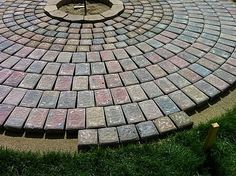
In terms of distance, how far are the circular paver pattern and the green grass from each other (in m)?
0.22

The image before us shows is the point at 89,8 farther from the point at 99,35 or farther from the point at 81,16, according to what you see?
the point at 99,35

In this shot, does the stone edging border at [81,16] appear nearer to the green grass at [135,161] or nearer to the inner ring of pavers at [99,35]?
the inner ring of pavers at [99,35]

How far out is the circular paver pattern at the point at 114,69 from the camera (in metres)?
3.78

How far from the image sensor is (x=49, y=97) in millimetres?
4098

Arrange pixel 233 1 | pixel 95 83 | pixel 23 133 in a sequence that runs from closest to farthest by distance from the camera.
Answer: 1. pixel 23 133
2. pixel 95 83
3. pixel 233 1

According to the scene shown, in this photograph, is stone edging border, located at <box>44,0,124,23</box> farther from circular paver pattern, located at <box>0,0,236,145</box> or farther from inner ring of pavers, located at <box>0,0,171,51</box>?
inner ring of pavers, located at <box>0,0,171,51</box>

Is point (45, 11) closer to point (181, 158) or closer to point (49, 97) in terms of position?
point (49, 97)

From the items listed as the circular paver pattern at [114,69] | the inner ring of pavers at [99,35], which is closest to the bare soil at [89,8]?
the circular paver pattern at [114,69]

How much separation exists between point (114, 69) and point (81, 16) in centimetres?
186

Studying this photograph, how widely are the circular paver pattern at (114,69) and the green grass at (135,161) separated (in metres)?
0.22

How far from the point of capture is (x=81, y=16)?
597cm

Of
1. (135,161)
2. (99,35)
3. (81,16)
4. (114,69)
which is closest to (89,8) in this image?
(81,16)

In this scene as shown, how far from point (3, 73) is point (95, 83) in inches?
53.5

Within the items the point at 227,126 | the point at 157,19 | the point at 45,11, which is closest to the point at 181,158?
the point at 227,126
